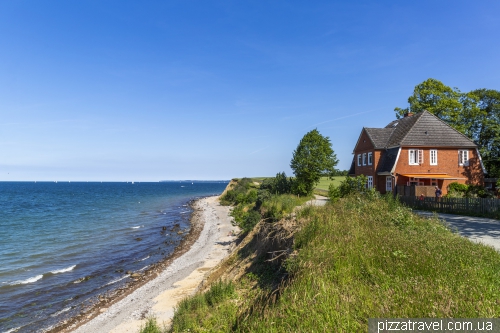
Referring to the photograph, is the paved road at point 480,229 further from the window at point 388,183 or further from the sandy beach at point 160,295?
the sandy beach at point 160,295

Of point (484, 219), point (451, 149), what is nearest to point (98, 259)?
point (484, 219)

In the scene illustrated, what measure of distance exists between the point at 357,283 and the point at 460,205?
71.7ft

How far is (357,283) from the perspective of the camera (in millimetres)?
6492

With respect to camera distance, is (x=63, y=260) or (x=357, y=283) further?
(x=63, y=260)

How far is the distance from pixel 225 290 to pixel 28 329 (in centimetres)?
921

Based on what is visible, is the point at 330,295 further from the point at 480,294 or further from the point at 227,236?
the point at 227,236

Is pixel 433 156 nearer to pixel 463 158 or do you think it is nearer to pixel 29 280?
pixel 463 158

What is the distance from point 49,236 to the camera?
104 feet

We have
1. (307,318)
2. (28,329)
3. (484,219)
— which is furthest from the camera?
(484,219)

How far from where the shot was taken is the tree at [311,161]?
3294cm

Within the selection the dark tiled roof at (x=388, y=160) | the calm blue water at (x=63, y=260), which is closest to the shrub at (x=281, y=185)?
the dark tiled roof at (x=388, y=160)

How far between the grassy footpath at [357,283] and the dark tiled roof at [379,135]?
25.8 meters

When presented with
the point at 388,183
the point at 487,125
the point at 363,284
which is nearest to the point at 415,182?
the point at 388,183

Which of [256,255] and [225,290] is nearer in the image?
[225,290]
